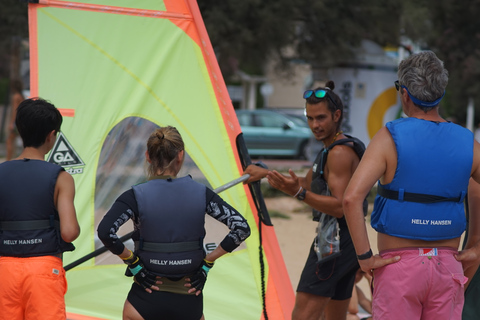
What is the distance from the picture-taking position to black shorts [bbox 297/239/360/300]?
13.6 ft

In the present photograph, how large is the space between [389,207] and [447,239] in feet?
0.99

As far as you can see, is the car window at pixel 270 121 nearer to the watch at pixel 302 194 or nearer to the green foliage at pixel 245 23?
the green foliage at pixel 245 23

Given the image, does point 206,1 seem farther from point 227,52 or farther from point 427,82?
point 427,82

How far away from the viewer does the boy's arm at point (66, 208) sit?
3219mm

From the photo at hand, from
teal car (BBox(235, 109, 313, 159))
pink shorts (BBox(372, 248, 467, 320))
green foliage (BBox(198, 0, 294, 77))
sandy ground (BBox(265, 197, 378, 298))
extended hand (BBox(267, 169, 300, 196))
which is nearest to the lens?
pink shorts (BBox(372, 248, 467, 320))

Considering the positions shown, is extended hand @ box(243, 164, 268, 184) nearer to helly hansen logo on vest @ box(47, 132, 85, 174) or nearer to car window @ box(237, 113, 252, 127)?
helly hansen logo on vest @ box(47, 132, 85, 174)

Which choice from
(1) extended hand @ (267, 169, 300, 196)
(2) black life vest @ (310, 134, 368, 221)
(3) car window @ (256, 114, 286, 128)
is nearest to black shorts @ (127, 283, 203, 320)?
(1) extended hand @ (267, 169, 300, 196)

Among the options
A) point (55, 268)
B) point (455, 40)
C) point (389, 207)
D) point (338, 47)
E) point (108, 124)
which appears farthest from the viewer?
point (455, 40)

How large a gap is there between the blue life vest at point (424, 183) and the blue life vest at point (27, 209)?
60.1 inches

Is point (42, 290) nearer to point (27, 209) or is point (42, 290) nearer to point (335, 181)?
point (27, 209)

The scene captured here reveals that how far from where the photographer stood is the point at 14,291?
3.21 meters

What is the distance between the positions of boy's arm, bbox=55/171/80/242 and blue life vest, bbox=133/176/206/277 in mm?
307

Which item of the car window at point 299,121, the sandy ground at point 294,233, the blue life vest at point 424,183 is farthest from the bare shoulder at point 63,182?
the car window at point 299,121

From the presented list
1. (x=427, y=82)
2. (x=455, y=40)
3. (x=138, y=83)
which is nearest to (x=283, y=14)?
(x=455, y=40)
